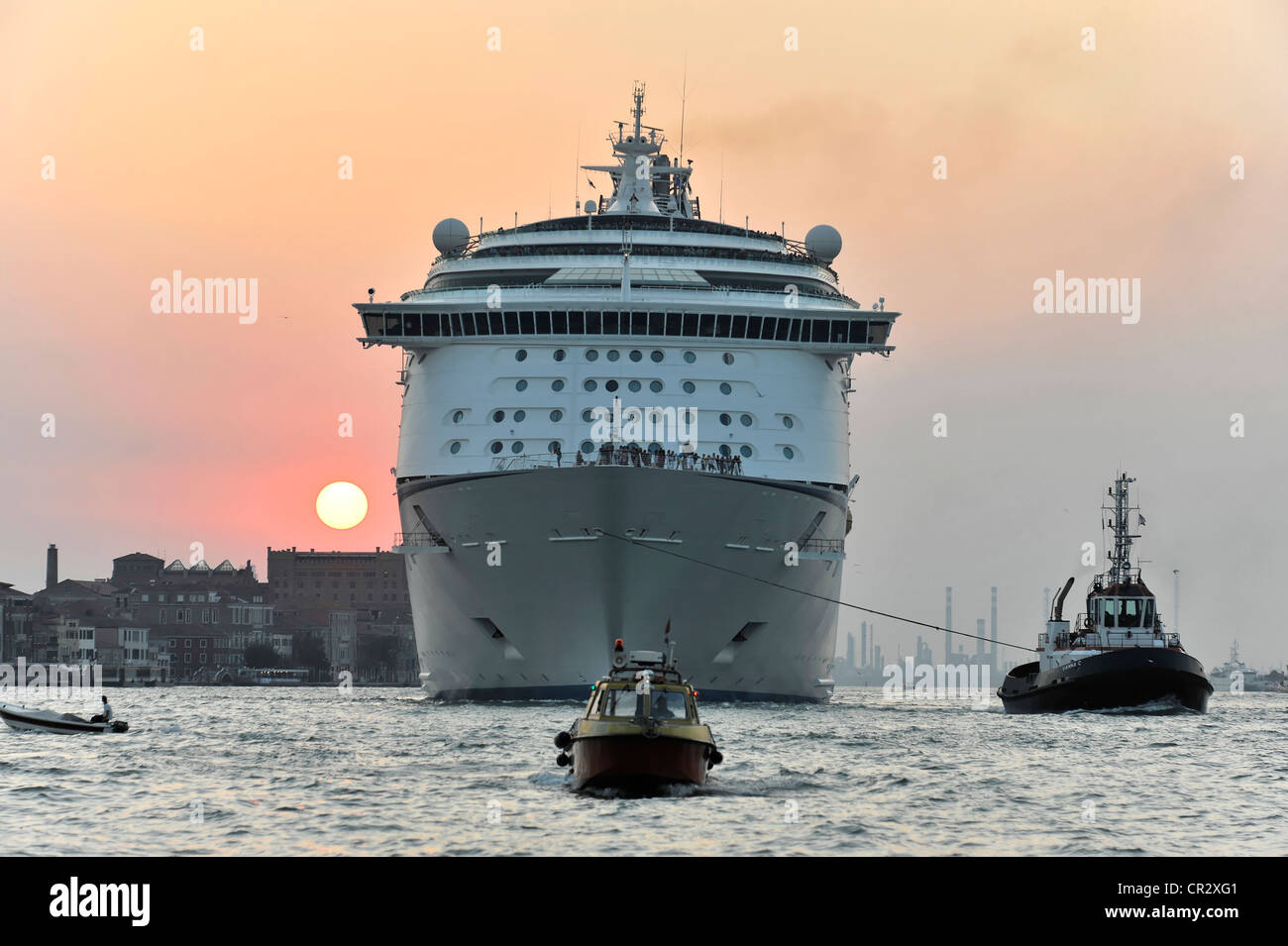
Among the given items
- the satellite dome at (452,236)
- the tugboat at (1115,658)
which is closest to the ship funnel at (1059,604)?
the tugboat at (1115,658)

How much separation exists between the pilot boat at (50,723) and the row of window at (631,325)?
58.3 feet

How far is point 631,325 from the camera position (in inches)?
2408

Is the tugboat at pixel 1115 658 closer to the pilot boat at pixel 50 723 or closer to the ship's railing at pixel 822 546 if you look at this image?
the ship's railing at pixel 822 546

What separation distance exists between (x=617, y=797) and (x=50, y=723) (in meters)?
29.6

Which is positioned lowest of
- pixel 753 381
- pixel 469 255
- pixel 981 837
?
pixel 981 837

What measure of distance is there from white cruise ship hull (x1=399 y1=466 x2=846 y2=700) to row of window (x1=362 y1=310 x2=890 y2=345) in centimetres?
630

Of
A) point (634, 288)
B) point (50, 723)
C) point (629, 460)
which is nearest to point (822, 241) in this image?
point (634, 288)

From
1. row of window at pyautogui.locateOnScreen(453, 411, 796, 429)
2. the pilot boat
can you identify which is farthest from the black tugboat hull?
the pilot boat

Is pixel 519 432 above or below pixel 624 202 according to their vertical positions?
below

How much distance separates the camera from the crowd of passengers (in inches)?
2174
